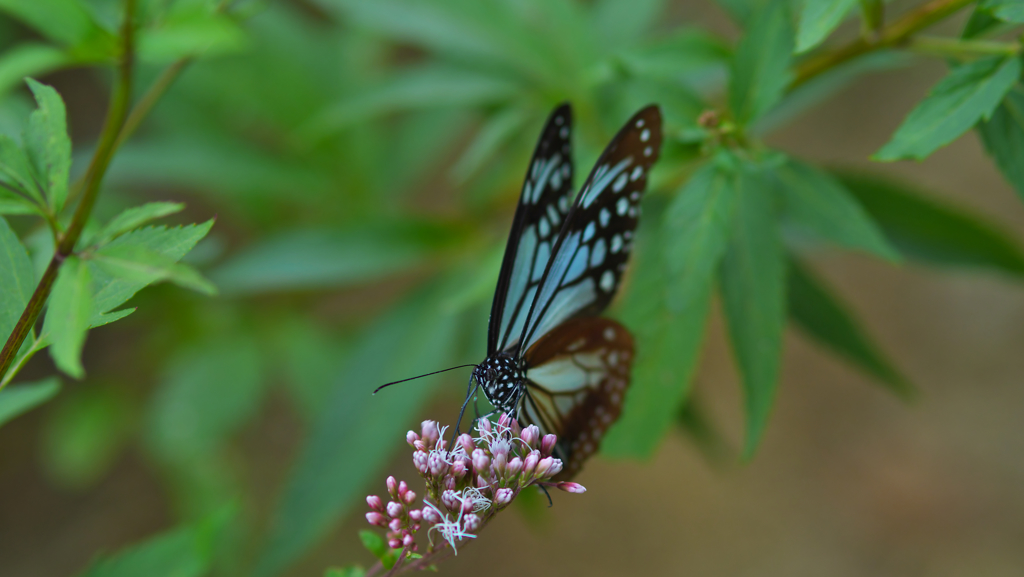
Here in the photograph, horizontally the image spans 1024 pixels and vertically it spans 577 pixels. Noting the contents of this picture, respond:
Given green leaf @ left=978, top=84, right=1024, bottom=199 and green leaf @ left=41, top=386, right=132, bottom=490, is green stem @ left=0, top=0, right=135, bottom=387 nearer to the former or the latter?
green leaf @ left=978, top=84, right=1024, bottom=199

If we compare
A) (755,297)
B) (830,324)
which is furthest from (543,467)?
(830,324)

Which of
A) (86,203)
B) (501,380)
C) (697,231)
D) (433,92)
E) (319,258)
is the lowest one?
(501,380)

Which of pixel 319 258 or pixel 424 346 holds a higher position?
pixel 319 258

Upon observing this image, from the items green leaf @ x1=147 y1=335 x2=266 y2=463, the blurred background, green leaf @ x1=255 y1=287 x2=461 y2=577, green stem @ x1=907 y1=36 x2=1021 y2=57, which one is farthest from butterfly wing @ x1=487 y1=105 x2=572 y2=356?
Answer: green leaf @ x1=147 y1=335 x2=266 y2=463

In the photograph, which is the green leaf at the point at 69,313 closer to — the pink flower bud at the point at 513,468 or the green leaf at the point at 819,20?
the pink flower bud at the point at 513,468

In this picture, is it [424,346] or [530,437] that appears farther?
[424,346]

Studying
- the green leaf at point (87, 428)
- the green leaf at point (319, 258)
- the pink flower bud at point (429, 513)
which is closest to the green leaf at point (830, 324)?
the green leaf at point (319, 258)

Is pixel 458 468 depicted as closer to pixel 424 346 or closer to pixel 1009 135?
pixel 1009 135
